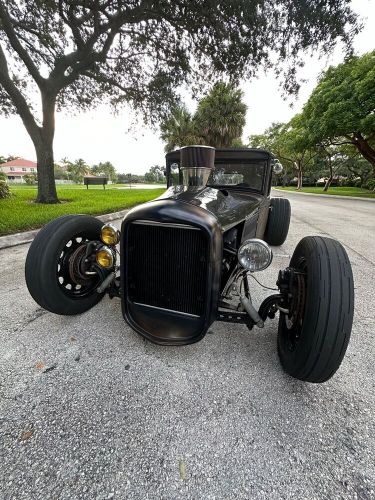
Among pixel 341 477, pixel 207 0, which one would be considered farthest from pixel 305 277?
pixel 207 0

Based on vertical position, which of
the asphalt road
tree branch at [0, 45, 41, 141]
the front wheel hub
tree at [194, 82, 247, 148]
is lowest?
the asphalt road

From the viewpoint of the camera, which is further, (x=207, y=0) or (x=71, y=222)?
(x=207, y=0)

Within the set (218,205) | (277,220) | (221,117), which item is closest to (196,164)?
(218,205)

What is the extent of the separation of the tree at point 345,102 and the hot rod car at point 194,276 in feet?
57.7

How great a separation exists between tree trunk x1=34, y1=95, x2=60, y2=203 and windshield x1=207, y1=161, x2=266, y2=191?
7623mm

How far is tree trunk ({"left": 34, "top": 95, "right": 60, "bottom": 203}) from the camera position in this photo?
8289 mm

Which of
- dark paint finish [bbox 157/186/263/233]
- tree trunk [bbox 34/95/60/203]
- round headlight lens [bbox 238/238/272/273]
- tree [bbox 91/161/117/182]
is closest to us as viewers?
round headlight lens [bbox 238/238/272/273]

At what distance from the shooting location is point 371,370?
66.1 inches

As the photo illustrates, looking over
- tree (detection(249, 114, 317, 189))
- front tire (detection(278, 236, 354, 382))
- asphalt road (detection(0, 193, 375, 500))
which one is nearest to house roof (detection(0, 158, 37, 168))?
tree (detection(249, 114, 317, 189))

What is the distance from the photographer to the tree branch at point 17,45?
20.6 feet

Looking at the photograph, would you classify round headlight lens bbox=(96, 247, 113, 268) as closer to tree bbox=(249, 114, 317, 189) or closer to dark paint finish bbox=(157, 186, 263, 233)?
dark paint finish bbox=(157, 186, 263, 233)

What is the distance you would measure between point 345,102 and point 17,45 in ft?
56.6

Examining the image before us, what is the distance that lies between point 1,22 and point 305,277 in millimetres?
10305

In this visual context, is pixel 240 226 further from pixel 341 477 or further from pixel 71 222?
pixel 341 477
